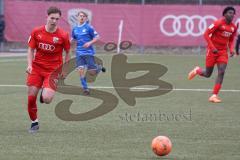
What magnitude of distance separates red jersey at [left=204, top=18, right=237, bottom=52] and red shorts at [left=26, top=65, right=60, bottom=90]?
5.47m

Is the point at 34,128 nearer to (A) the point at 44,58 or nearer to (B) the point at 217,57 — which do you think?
(A) the point at 44,58

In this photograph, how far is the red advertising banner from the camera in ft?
116

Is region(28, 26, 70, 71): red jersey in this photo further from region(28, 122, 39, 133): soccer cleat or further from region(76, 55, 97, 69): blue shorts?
region(76, 55, 97, 69): blue shorts

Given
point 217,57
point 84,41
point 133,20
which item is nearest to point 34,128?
point 217,57

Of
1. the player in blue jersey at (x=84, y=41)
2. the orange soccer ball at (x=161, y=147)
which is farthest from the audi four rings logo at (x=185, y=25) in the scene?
the orange soccer ball at (x=161, y=147)

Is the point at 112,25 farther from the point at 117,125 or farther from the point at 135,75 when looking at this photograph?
the point at 117,125

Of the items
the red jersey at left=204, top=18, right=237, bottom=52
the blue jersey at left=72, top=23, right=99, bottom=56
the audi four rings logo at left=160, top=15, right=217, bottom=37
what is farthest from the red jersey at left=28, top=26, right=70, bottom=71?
the audi four rings logo at left=160, top=15, right=217, bottom=37

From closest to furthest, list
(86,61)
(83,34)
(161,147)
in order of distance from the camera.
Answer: (161,147) → (83,34) → (86,61)

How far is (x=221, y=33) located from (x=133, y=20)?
19454 mm

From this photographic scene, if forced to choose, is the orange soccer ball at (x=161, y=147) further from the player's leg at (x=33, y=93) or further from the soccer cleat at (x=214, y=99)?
the soccer cleat at (x=214, y=99)

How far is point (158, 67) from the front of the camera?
84.2 feet

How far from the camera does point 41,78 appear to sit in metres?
11.9

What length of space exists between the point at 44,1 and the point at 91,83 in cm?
1572

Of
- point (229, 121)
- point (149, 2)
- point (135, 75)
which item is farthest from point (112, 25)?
point (229, 121)
